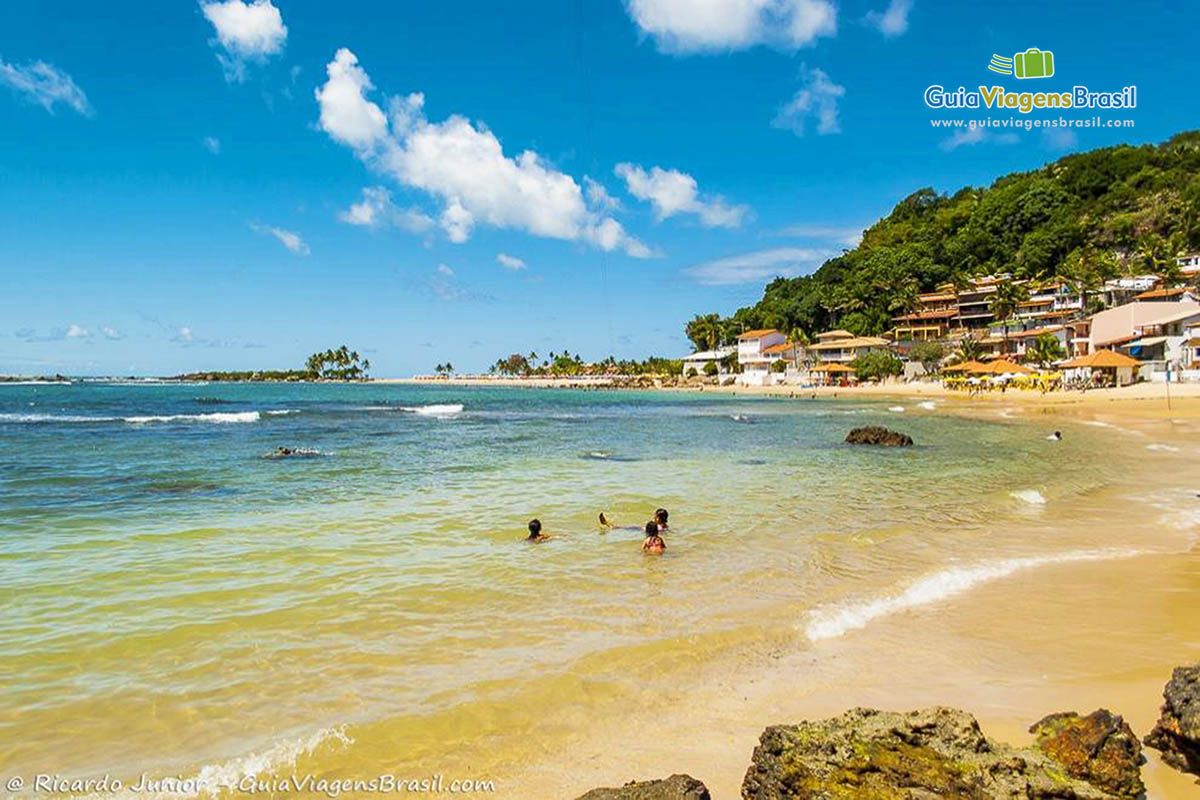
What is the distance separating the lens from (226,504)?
588 inches

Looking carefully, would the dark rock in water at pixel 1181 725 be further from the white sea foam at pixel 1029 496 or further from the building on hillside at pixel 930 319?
the building on hillside at pixel 930 319

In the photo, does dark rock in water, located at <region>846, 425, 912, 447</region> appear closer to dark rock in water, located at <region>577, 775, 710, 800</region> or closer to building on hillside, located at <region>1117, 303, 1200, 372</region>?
dark rock in water, located at <region>577, 775, 710, 800</region>

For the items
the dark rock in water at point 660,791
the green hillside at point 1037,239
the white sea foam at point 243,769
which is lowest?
the white sea foam at point 243,769

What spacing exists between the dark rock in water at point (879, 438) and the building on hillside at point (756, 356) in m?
81.3

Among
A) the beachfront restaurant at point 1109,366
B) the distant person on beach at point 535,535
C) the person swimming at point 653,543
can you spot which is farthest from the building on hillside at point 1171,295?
the distant person on beach at point 535,535

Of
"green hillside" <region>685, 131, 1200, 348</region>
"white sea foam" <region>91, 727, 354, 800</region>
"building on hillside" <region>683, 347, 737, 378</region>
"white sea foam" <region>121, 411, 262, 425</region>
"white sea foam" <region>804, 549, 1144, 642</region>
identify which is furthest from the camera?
"building on hillside" <region>683, 347, 737, 378</region>

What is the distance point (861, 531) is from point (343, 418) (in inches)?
1773

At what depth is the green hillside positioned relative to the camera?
9038 centimetres

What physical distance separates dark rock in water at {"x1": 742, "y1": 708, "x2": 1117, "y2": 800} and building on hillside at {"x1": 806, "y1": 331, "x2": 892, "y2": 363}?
96.1 m

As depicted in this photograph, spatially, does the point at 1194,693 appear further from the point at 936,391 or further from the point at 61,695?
the point at 936,391

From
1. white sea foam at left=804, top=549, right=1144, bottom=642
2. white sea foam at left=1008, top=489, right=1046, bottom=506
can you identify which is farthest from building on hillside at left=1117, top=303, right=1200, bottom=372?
white sea foam at left=804, top=549, right=1144, bottom=642

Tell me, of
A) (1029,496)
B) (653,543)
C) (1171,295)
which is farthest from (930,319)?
(653,543)

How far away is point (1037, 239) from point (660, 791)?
117 meters

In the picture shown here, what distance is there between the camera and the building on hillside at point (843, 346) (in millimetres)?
94875
